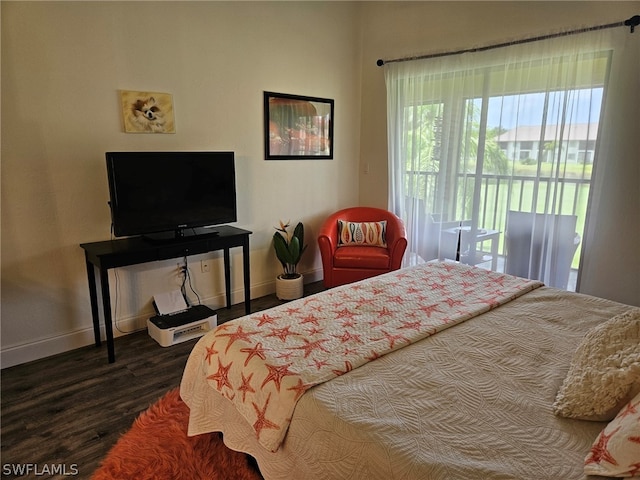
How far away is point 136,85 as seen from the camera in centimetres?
300

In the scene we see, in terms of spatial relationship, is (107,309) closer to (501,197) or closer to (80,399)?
(80,399)

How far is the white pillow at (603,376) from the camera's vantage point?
1.20 m

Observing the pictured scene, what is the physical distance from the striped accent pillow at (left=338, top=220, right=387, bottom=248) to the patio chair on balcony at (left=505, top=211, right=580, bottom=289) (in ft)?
3.73

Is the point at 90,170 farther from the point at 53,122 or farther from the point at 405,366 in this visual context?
the point at 405,366

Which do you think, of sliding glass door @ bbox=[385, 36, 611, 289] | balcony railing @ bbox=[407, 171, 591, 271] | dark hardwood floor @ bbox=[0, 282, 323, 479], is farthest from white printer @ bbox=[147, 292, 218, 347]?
balcony railing @ bbox=[407, 171, 591, 271]

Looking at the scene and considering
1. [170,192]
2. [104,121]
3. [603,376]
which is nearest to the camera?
[603,376]

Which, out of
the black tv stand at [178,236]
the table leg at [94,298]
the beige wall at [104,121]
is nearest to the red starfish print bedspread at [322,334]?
the black tv stand at [178,236]

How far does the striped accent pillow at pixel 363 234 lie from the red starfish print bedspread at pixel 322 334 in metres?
1.54

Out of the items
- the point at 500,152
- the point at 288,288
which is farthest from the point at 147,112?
the point at 500,152

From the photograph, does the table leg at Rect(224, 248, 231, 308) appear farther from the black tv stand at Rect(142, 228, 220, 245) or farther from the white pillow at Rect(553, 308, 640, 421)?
the white pillow at Rect(553, 308, 640, 421)

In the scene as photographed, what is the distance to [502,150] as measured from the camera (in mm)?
3506

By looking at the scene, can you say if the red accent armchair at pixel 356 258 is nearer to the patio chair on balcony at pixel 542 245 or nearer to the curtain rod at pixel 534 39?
the patio chair on balcony at pixel 542 245

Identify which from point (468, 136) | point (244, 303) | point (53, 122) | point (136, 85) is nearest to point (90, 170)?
point (53, 122)

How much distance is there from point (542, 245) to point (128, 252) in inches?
126
